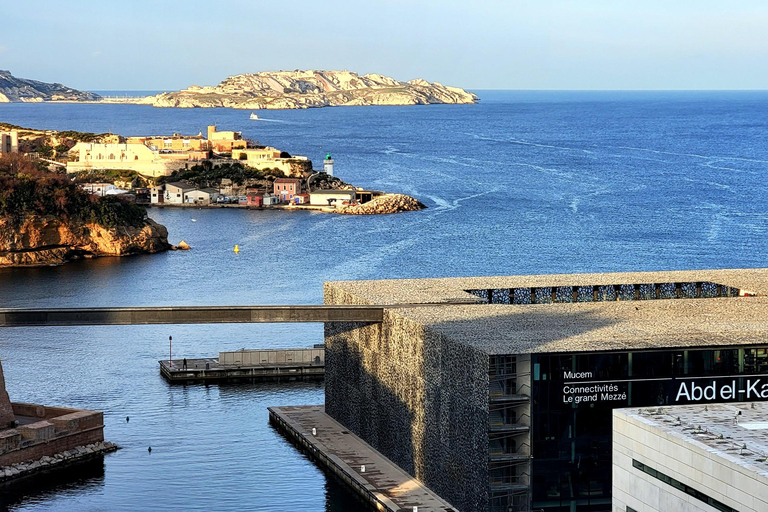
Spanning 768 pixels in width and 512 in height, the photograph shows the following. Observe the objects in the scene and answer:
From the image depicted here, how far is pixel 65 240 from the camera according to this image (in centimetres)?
9469

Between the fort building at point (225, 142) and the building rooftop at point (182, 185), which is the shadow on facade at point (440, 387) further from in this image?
the fort building at point (225, 142)

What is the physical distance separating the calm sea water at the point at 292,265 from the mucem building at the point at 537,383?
11.6 feet

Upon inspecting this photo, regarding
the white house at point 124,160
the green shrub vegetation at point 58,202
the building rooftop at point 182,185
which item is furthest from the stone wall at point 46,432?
the white house at point 124,160

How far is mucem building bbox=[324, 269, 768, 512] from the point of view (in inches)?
1350

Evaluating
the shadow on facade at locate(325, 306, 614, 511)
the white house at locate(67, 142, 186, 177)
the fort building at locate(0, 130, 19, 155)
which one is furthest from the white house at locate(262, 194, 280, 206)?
the shadow on facade at locate(325, 306, 614, 511)

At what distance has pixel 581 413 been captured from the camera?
3450 centimetres

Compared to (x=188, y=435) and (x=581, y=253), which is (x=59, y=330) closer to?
(x=188, y=435)

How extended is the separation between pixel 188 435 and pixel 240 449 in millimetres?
2658

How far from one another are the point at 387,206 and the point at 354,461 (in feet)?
254

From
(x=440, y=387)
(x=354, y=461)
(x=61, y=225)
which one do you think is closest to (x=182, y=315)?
(x=354, y=461)

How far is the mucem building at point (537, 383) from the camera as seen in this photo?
34.3m

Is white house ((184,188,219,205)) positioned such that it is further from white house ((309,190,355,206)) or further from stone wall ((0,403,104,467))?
stone wall ((0,403,104,467))

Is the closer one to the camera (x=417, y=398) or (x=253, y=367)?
(x=417, y=398)

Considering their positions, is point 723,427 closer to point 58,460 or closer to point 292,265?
point 58,460
